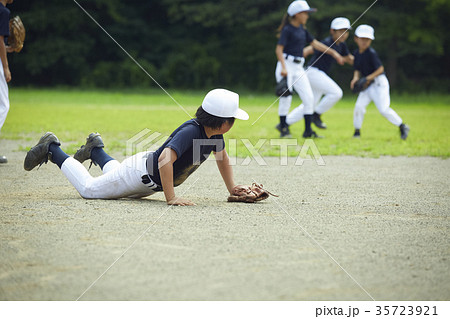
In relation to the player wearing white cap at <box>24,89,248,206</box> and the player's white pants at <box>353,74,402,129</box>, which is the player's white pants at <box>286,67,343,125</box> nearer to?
the player's white pants at <box>353,74,402,129</box>

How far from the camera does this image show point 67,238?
4090 mm

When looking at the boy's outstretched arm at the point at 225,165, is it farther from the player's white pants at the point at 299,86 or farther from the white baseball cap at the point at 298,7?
the white baseball cap at the point at 298,7

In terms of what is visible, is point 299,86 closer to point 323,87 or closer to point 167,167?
point 323,87

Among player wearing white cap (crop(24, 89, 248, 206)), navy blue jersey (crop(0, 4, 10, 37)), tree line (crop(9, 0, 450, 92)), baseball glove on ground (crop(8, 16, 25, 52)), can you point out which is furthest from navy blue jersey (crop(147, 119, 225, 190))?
tree line (crop(9, 0, 450, 92))

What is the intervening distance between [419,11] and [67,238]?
101ft

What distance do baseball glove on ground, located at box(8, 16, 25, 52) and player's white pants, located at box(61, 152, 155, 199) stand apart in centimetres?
302

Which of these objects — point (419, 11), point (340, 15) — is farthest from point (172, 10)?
point (419, 11)

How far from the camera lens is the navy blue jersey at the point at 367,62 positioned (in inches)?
440

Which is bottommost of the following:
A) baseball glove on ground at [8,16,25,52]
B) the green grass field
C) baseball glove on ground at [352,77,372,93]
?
the green grass field

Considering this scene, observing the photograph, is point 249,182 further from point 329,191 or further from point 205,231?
point 205,231

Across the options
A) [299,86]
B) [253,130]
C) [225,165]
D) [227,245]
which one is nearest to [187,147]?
[225,165]

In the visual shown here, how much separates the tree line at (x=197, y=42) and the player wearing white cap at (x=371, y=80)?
2076 centimetres

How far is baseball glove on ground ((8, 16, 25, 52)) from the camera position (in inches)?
307
